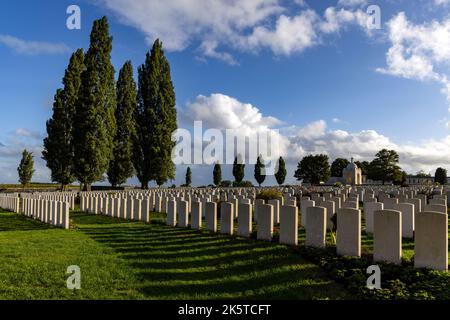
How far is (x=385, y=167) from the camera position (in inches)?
3059

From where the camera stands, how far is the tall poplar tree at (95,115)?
32750 millimetres

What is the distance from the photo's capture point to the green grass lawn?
19.4 ft

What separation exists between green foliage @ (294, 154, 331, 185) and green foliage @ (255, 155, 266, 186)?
43.8ft

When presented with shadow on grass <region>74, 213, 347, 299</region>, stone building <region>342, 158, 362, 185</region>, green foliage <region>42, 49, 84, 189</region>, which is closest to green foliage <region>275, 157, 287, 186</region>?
stone building <region>342, 158, 362, 185</region>

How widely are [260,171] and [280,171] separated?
4.45 metres

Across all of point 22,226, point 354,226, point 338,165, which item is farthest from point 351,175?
point 354,226

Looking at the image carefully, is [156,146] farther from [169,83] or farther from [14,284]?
[14,284]

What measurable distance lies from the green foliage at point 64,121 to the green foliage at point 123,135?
428 cm

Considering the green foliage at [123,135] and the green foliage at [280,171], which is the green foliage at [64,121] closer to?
the green foliage at [123,135]

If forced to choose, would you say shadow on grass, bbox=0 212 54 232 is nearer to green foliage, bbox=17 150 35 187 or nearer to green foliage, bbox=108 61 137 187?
green foliage, bbox=108 61 137 187

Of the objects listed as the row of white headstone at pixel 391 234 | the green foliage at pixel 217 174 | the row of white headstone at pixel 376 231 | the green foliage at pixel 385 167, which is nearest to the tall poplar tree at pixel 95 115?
the row of white headstone at pixel 376 231

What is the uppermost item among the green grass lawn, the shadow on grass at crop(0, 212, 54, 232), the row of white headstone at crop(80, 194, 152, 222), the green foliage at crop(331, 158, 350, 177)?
the green foliage at crop(331, 158, 350, 177)

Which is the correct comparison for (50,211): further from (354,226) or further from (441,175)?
(441,175)

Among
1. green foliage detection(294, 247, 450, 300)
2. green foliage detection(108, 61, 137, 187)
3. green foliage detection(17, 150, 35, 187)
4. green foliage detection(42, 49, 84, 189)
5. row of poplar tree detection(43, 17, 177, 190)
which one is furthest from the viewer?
green foliage detection(17, 150, 35, 187)
